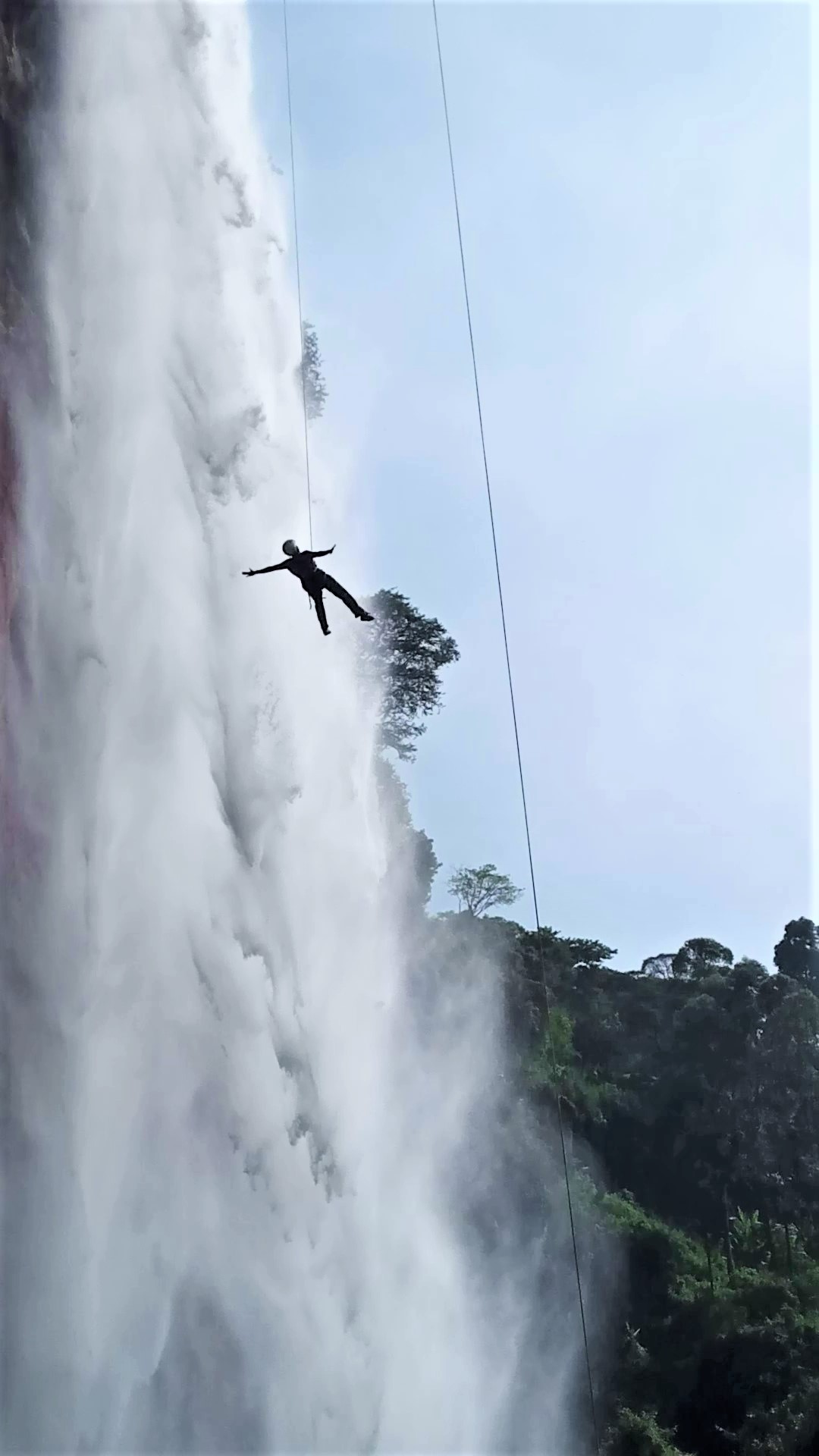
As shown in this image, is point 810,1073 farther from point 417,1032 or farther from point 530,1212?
point 417,1032

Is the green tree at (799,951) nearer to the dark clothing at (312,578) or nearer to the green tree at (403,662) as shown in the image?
the green tree at (403,662)

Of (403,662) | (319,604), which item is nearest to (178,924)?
(319,604)

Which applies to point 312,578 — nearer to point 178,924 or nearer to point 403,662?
point 178,924

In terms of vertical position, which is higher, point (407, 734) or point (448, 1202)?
point (407, 734)

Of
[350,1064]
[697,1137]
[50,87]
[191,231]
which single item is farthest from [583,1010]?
[50,87]

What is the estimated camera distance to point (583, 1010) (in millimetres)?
31766

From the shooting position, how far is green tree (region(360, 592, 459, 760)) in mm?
30297

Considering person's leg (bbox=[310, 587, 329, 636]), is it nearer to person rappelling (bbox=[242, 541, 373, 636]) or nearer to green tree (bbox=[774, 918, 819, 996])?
person rappelling (bbox=[242, 541, 373, 636])

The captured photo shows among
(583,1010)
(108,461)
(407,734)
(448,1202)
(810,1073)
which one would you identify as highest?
(407,734)

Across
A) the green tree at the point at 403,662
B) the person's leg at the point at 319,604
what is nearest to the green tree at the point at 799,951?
the green tree at the point at 403,662

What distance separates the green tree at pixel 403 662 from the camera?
30.3 m

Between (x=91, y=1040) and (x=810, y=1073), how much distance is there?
63.6 feet

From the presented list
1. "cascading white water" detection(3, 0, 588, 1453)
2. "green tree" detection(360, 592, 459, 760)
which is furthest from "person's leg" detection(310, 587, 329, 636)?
"green tree" detection(360, 592, 459, 760)

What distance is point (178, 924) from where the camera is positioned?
15836 millimetres
